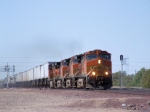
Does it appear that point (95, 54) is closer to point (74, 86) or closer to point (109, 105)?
point (74, 86)

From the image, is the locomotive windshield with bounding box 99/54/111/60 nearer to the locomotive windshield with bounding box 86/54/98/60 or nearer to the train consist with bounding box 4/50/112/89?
the train consist with bounding box 4/50/112/89

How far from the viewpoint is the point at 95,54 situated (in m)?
27.2

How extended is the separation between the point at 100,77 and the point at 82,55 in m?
3.55

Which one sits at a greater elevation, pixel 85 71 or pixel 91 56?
pixel 91 56

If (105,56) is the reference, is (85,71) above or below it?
below

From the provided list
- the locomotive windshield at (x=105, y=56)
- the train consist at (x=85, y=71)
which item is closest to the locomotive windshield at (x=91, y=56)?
the train consist at (x=85, y=71)

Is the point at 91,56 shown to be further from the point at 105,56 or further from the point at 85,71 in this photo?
the point at 85,71

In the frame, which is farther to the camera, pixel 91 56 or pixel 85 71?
pixel 85 71

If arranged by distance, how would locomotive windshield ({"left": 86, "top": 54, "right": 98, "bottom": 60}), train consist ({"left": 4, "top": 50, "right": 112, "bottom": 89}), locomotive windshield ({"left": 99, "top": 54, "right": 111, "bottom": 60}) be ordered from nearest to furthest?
train consist ({"left": 4, "top": 50, "right": 112, "bottom": 89}) → locomotive windshield ({"left": 86, "top": 54, "right": 98, "bottom": 60}) → locomotive windshield ({"left": 99, "top": 54, "right": 111, "bottom": 60})

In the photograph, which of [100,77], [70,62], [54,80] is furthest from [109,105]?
[54,80]

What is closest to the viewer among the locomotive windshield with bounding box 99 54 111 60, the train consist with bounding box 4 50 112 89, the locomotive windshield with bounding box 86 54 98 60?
the train consist with bounding box 4 50 112 89

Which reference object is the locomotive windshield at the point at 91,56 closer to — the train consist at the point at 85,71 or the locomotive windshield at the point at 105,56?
the train consist at the point at 85,71

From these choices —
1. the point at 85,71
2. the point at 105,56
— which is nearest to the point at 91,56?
the point at 105,56

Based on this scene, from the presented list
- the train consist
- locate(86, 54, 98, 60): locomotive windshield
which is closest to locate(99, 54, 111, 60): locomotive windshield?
the train consist
